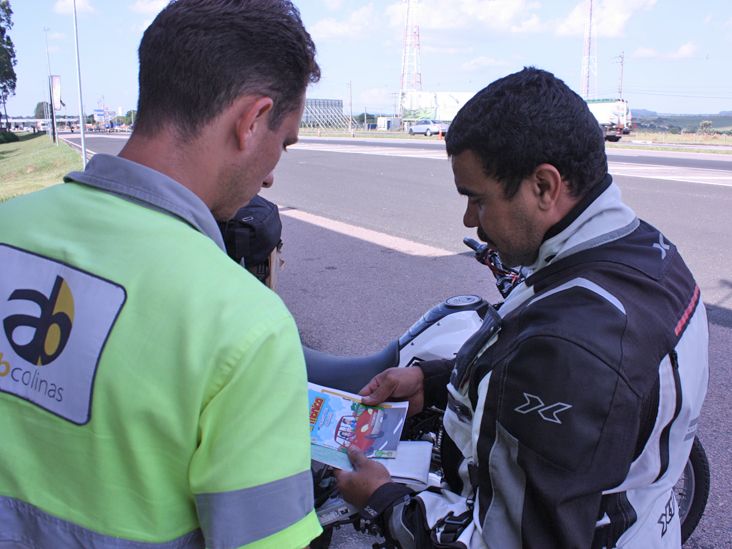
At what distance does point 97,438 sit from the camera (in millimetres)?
913

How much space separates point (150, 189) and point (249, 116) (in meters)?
0.22

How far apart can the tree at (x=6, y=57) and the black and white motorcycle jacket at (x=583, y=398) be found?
74.2 meters

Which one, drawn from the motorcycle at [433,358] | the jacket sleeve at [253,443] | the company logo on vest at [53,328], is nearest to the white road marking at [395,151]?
the motorcycle at [433,358]

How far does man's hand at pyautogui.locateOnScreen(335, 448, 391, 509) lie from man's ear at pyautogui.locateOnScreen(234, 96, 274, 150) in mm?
1163

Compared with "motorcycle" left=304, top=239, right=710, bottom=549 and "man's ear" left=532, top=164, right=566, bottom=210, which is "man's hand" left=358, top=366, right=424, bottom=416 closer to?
"motorcycle" left=304, top=239, right=710, bottom=549

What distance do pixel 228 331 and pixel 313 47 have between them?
67cm

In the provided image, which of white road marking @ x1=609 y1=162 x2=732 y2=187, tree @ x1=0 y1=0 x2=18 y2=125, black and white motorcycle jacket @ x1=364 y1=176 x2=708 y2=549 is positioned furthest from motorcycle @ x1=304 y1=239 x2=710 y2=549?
tree @ x1=0 y1=0 x2=18 y2=125

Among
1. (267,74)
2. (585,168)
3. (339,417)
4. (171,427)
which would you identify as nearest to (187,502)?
(171,427)

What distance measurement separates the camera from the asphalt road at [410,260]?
12.7 ft

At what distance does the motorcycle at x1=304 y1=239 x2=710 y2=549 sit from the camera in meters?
2.37

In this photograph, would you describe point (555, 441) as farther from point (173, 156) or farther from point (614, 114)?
point (614, 114)

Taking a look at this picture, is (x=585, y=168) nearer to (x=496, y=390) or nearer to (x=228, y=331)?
(x=496, y=390)

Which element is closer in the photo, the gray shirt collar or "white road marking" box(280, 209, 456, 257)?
the gray shirt collar

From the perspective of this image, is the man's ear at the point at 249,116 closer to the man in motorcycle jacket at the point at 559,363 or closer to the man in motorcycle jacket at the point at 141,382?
the man in motorcycle jacket at the point at 141,382
